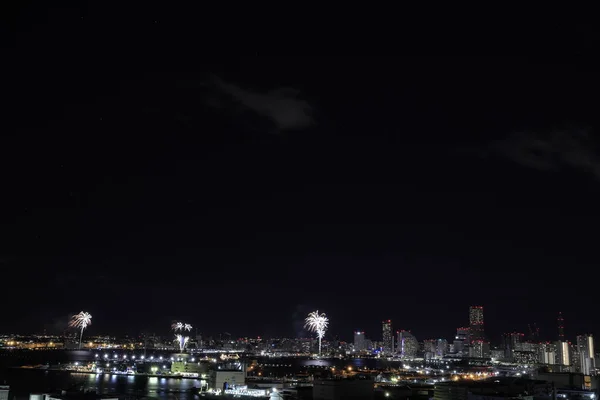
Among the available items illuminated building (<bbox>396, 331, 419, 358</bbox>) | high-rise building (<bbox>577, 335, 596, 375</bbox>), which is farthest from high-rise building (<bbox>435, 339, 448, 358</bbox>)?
high-rise building (<bbox>577, 335, 596, 375</bbox>)

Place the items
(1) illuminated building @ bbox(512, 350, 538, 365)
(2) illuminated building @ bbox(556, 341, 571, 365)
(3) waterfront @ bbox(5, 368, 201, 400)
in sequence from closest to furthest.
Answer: (3) waterfront @ bbox(5, 368, 201, 400) → (2) illuminated building @ bbox(556, 341, 571, 365) → (1) illuminated building @ bbox(512, 350, 538, 365)

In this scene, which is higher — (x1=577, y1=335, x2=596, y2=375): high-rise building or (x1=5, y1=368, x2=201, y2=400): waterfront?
(x1=577, y1=335, x2=596, y2=375): high-rise building

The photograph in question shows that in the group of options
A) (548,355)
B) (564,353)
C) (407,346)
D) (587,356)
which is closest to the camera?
(587,356)

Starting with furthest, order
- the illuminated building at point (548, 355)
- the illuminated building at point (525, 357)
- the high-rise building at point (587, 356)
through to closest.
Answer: the illuminated building at point (525, 357)
the illuminated building at point (548, 355)
the high-rise building at point (587, 356)

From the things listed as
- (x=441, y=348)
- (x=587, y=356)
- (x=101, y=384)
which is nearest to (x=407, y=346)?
(x=441, y=348)

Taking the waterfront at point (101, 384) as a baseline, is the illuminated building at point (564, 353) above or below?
above

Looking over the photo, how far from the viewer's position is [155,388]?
1088 inches

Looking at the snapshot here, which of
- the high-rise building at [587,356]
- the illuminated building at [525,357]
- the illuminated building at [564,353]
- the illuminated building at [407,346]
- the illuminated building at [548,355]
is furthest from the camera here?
the illuminated building at [407,346]

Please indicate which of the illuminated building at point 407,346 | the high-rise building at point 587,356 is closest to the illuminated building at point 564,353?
the high-rise building at point 587,356

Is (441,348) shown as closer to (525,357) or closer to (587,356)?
(525,357)

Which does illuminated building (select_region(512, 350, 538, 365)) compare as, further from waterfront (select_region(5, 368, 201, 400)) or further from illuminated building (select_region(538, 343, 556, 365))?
waterfront (select_region(5, 368, 201, 400))

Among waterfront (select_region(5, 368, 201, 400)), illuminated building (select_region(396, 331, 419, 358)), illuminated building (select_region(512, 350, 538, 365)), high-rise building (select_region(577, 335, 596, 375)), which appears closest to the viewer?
waterfront (select_region(5, 368, 201, 400))

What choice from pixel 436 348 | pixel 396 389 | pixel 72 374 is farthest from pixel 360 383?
pixel 436 348

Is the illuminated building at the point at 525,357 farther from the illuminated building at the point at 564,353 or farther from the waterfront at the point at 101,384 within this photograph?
the waterfront at the point at 101,384
